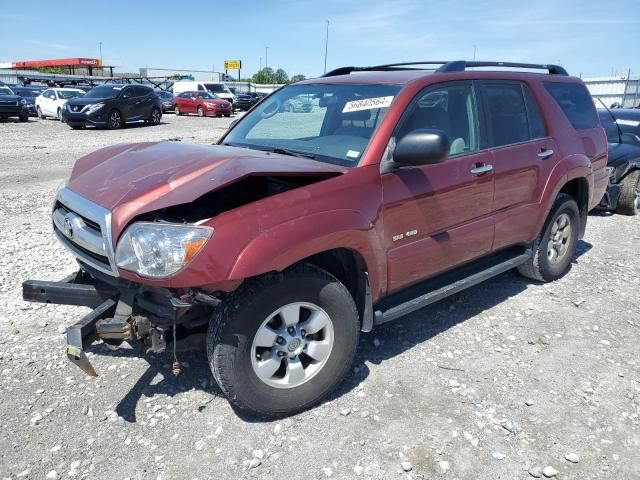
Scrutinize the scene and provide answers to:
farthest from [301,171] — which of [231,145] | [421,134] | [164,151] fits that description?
[231,145]

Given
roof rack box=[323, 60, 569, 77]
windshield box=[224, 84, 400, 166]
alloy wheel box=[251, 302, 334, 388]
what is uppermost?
roof rack box=[323, 60, 569, 77]

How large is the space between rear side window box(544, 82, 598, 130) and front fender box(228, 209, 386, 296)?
107 inches

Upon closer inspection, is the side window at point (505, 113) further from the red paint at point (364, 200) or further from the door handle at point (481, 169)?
the door handle at point (481, 169)

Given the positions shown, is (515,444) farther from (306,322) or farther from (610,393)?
(306,322)

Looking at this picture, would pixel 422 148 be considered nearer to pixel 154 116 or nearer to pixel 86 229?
pixel 86 229

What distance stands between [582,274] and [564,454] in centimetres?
312

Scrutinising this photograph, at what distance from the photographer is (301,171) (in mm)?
2750

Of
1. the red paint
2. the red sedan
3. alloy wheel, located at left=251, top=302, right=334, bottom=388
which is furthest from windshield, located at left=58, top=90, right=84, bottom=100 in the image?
alloy wheel, located at left=251, top=302, right=334, bottom=388

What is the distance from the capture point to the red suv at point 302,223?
2537mm

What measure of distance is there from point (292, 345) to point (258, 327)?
28 centimetres

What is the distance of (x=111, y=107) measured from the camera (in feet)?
61.9

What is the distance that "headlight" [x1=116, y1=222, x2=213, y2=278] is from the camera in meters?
2.44

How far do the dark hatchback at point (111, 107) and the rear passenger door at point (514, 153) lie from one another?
17.4 m

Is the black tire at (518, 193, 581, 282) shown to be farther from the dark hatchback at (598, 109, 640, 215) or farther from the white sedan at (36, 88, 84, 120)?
the white sedan at (36, 88, 84, 120)
